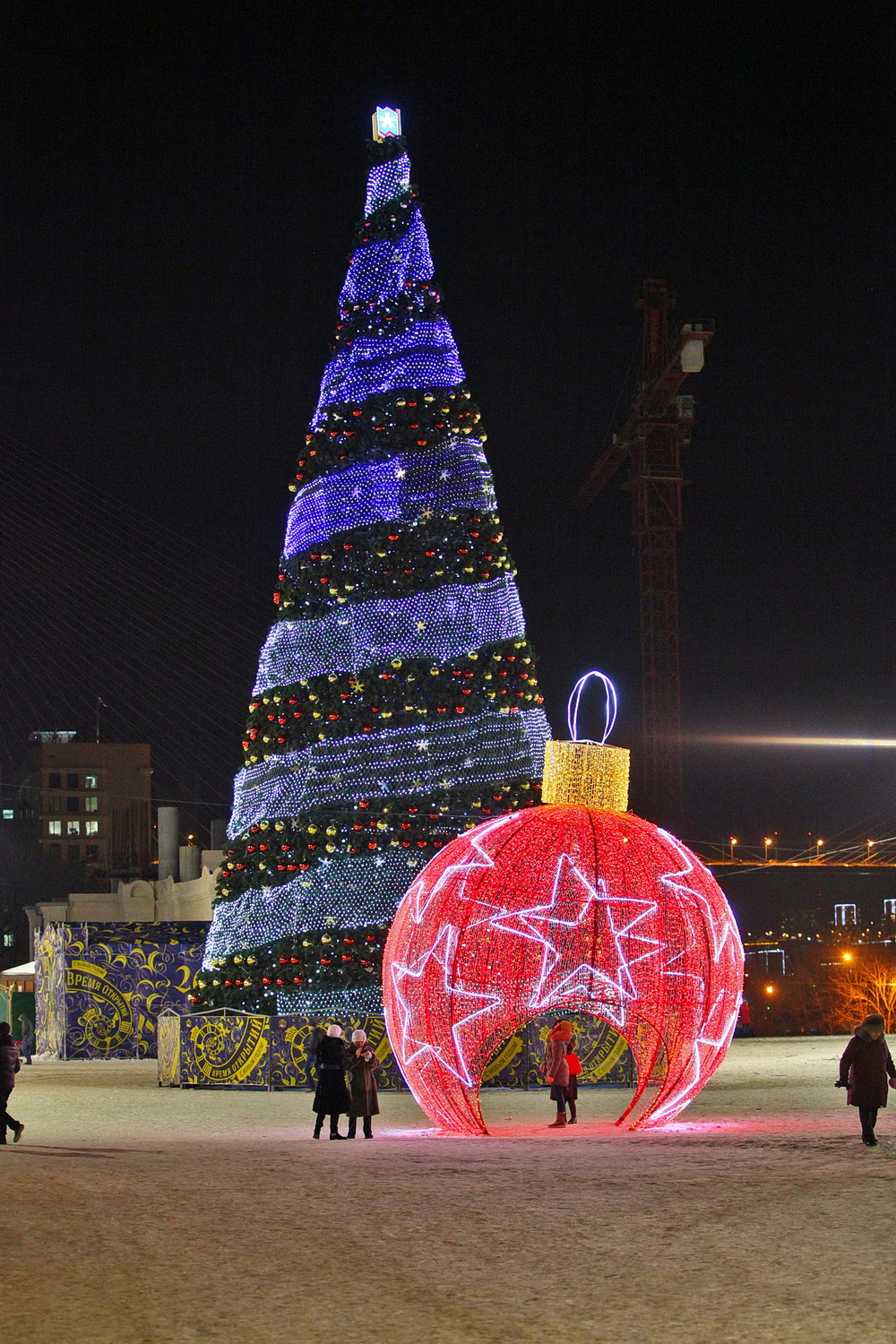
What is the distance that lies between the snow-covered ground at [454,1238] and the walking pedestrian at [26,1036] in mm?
18543

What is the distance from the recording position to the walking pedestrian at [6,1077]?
13766 millimetres

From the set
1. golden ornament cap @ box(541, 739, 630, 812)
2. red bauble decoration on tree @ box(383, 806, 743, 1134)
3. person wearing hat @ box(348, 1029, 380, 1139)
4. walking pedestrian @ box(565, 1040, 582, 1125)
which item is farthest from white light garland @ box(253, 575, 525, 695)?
person wearing hat @ box(348, 1029, 380, 1139)

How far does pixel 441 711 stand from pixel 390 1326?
15.1m

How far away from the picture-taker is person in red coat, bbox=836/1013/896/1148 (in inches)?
475

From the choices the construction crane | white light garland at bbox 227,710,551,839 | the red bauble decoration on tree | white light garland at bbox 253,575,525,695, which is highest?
the construction crane

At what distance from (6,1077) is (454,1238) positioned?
727 cm

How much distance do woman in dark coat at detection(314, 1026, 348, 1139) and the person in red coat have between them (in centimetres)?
427

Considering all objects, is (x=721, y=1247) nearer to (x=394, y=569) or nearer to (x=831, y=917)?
(x=394, y=569)

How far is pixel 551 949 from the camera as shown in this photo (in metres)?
14.7

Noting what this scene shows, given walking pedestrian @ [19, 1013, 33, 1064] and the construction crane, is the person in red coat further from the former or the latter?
the construction crane

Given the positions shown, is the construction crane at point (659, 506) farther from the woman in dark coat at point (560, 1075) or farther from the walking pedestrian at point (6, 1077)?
the walking pedestrian at point (6, 1077)

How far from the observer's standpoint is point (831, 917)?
2694 inches

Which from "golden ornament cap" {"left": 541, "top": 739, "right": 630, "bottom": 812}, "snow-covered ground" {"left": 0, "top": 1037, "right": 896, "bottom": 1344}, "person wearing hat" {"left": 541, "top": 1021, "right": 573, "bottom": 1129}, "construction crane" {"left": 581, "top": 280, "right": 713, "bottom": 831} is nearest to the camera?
"snow-covered ground" {"left": 0, "top": 1037, "right": 896, "bottom": 1344}

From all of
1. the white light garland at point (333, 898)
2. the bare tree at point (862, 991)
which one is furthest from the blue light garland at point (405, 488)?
the bare tree at point (862, 991)
